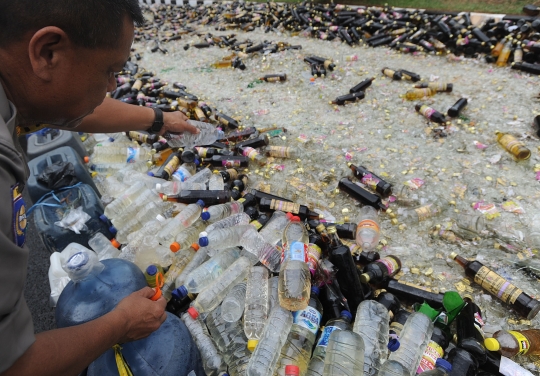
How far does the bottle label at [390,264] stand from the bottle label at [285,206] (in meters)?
0.91

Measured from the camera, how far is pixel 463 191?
137 inches

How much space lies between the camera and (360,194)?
11.4 ft

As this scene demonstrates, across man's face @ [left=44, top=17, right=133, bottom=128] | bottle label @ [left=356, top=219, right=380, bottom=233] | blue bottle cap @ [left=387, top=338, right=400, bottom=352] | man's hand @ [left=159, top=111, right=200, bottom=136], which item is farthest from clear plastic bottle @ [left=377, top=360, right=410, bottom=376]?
man's hand @ [left=159, top=111, right=200, bottom=136]

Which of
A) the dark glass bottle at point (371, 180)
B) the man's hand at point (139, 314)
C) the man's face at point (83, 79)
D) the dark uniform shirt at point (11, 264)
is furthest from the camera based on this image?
the dark glass bottle at point (371, 180)

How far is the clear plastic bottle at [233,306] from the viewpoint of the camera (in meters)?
2.38

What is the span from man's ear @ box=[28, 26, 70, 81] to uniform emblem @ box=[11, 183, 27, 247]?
49 cm

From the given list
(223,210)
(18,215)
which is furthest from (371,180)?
(18,215)

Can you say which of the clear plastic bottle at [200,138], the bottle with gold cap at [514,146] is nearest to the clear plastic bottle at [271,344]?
the clear plastic bottle at [200,138]

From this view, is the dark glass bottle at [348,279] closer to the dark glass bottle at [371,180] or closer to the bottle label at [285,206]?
the bottle label at [285,206]

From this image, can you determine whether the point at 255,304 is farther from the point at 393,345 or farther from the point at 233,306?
the point at 393,345

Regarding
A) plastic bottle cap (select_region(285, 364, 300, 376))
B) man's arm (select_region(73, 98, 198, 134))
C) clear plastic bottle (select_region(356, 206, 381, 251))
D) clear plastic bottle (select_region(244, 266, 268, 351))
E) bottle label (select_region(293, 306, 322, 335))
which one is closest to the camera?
plastic bottle cap (select_region(285, 364, 300, 376))

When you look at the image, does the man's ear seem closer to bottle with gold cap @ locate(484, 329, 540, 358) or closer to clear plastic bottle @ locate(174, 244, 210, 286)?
clear plastic bottle @ locate(174, 244, 210, 286)

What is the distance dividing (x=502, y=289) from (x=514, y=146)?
6.91ft

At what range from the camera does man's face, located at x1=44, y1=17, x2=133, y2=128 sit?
1.43 metres
